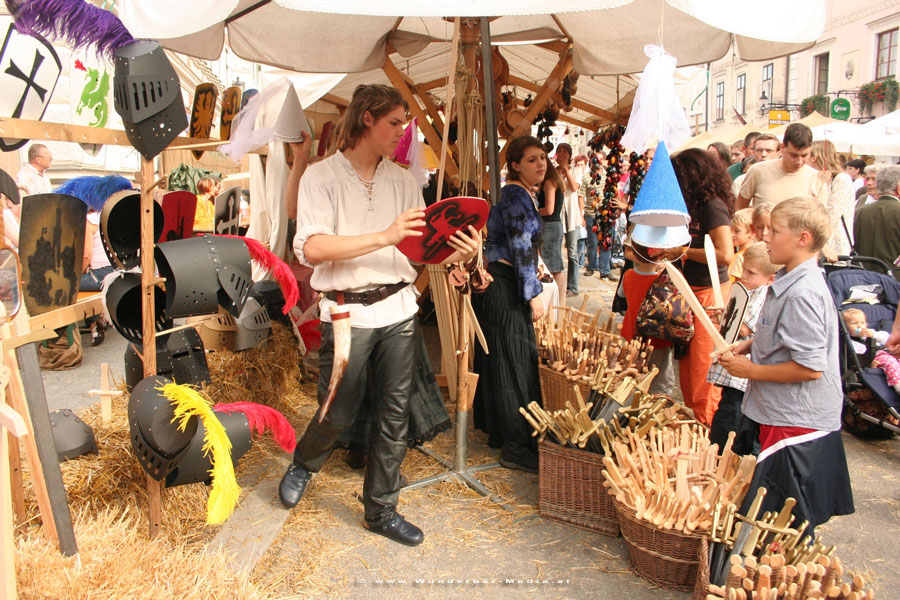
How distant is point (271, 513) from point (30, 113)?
1.89 metres

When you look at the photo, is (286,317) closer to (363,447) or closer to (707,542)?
(363,447)

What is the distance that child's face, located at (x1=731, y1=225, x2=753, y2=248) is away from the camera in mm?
3846

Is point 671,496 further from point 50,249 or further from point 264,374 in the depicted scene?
point 264,374

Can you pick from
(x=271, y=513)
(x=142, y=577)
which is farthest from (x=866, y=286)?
(x=142, y=577)

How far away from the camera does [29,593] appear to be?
173 centimetres

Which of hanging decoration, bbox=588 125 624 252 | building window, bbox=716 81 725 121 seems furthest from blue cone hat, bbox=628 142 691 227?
building window, bbox=716 81 725 121

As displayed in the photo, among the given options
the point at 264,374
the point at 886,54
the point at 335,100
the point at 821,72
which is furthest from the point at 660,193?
the point at 821,72

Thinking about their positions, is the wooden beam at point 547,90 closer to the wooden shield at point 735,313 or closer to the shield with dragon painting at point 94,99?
the wooden shield at point 735,313

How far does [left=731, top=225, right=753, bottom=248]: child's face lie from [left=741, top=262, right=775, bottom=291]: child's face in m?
0.74

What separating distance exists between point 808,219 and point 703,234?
1.38 meters

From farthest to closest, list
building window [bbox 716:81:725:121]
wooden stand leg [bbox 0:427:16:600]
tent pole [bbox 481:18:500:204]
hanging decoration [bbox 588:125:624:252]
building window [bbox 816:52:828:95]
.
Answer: building window [bbox 716:81:725:121], building window [bbox 816:52:828:95], hanging decoration [bbox 588:125:624:252], tent pole [bbox 481:18:500:204], wooden stand leg [bbox 0:427:16:600]

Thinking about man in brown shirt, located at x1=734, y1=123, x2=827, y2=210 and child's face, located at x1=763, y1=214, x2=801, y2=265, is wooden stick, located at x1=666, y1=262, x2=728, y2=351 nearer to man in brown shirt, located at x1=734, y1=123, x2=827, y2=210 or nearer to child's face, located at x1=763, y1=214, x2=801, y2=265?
child's face, located at x1=763, y1=214, x2=801, y2=265

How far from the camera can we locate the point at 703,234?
364 cm
